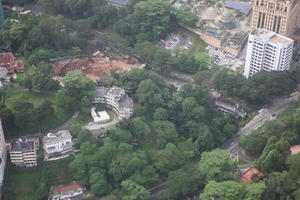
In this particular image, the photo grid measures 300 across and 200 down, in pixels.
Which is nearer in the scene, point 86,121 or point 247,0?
point 86,121

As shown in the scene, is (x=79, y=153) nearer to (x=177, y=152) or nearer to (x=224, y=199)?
(x=177, y=152)

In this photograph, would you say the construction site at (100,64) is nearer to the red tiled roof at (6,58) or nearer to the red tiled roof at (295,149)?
the red tiled roof at (6,58)

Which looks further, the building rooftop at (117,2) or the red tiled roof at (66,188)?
the building rooftop at (117,2)

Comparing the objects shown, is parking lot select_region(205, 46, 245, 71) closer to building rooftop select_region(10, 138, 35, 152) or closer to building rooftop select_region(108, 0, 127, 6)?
building rooftop select_region(108, 0, 127, 6)

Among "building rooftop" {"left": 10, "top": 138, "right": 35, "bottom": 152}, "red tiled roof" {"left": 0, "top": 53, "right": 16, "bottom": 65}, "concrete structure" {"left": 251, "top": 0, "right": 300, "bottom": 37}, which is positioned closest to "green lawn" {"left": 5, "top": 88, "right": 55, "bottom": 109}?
"red tiled roof" {"left": 0, "top": 53, "right": 16, "bottom": 65}

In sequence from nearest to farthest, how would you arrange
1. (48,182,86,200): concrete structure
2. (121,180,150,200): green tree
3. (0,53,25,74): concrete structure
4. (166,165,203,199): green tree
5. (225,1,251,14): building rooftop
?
(121,180,150,200): green tree < (166,165,203,199): green tree < (48,182,86,200): concrete structure < (0,53,25,74): concrete structure < (225,1,251,14): building rooftop

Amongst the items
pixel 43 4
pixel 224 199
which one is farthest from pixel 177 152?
pixel 43 4

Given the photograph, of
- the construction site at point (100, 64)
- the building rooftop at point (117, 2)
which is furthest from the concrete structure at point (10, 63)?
the building rooftop at point (117, 2)
